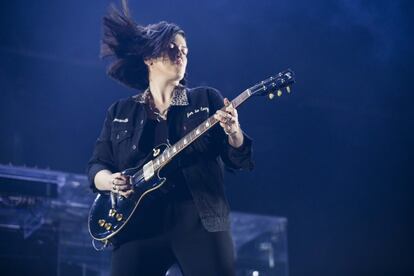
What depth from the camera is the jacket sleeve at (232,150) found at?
10.2ft

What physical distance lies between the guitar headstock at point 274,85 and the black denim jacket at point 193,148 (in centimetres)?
25

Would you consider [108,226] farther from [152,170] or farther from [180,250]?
[180,250]

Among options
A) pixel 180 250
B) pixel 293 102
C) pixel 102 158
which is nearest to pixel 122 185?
pixel 102 158

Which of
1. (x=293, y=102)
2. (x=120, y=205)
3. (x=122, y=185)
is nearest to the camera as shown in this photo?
(x=122, y=185)

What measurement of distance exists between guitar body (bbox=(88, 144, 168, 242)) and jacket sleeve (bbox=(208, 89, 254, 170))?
0.31 meters

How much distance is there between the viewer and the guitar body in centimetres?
319

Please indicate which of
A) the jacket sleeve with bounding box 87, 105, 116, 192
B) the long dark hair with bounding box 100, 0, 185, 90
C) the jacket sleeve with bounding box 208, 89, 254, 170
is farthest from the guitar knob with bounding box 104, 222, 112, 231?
the long dark hair with bounding box 100, 0, 185, 90

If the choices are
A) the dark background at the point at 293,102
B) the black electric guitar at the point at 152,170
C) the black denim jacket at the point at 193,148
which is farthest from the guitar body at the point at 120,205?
the dark background at the point at 293,102

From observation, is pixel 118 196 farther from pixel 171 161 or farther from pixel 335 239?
pixel 335 239

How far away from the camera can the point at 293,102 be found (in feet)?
29.4

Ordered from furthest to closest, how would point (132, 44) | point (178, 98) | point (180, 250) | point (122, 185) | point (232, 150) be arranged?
point (132, 44)
point (178, 98)
point (122, 185)
point (232, 150)
point (180, 250)

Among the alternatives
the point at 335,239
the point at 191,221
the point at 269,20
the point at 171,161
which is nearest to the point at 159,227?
the point at 191,221

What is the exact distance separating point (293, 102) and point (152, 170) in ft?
19.5

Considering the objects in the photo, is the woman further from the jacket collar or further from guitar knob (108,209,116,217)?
guitar knob (108,209,116,217)
